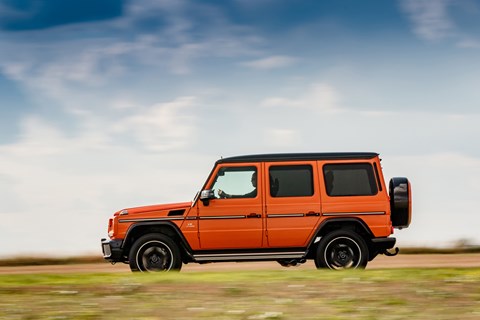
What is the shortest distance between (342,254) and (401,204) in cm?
144

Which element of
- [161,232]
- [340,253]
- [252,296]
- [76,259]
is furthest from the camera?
[76,259]

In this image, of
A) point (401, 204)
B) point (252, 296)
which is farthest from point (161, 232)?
point (252, 296)

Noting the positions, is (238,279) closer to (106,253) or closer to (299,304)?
(299,304)

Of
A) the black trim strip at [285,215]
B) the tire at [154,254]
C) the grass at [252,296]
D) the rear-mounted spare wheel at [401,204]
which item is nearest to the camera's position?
the grass at [252,296]

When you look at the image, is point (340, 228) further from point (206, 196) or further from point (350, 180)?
point (206, 196)

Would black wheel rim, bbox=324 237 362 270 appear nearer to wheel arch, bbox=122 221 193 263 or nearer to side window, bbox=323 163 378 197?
side window, bbox=323 163 378 197

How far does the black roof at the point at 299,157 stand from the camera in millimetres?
16328

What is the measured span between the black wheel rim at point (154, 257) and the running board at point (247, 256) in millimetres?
525

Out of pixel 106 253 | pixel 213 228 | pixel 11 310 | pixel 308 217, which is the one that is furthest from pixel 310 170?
pixel 11 310

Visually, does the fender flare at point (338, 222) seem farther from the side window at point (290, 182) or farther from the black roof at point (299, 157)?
the black roof at point (299, 157)

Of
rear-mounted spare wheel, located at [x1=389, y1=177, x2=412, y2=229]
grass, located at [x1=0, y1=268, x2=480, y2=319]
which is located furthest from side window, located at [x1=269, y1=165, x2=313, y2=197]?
grass, located at [x1=0, y1=268, x2=480, y2=319]

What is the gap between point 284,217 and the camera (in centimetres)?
1625

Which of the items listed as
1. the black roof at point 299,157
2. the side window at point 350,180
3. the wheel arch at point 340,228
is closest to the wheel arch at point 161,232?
the black roof at point 299,157

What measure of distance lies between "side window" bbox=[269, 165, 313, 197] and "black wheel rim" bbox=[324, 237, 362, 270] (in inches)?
41.1
